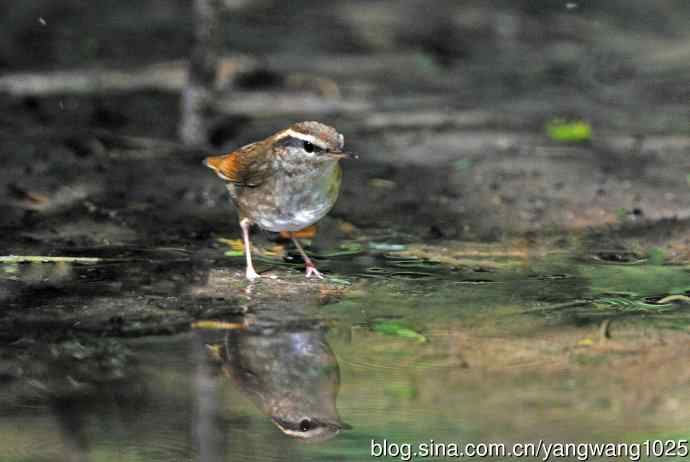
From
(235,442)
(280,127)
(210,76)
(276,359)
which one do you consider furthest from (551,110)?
(235,442)

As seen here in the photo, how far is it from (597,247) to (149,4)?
8.31 m

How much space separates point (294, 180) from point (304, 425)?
8.05 ft

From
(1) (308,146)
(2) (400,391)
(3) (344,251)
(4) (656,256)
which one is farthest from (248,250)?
(4) (656,256)

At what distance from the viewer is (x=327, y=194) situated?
23.3 feet

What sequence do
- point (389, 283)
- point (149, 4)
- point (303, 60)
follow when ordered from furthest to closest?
point (149, 4)
point (303, 60)
point (389, 283)

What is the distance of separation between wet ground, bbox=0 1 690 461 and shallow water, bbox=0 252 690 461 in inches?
0.7

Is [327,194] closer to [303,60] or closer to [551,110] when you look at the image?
[551,110]

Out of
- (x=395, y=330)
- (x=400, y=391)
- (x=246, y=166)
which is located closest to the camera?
(x=400, y=391)

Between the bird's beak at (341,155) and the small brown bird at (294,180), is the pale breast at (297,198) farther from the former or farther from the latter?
the bird's beak at (341,155)

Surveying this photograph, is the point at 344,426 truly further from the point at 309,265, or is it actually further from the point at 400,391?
the point at 309,265

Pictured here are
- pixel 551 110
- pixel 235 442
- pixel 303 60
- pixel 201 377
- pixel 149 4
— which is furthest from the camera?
pixel 149 4

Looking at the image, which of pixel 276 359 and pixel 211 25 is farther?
pixel 211 25

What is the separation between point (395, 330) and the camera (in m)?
6.12

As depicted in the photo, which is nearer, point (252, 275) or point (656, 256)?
point (252, 275)
